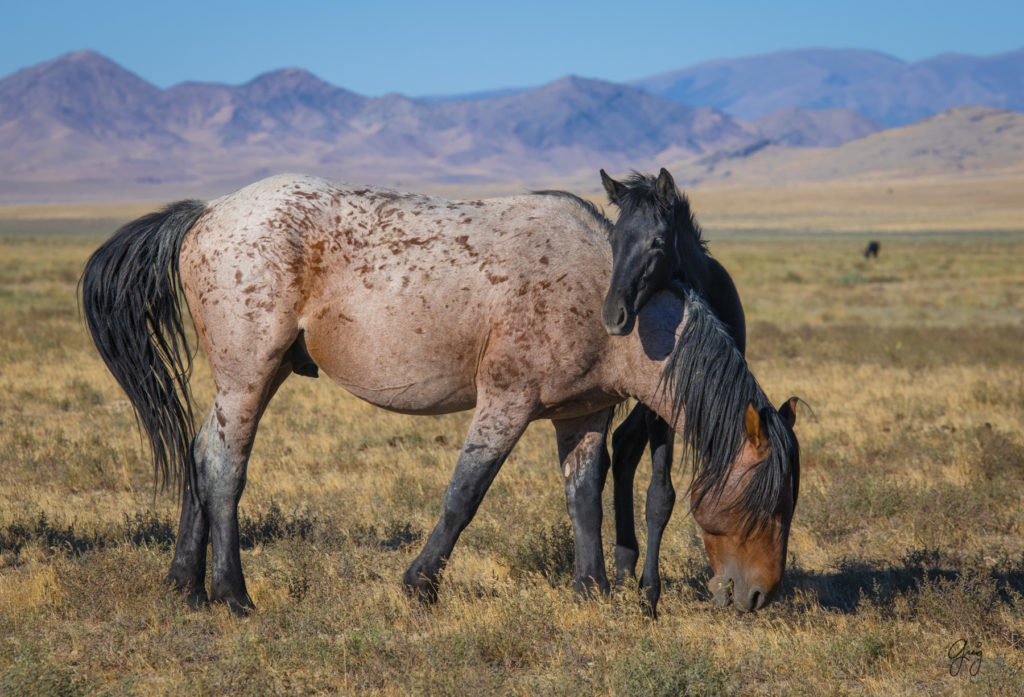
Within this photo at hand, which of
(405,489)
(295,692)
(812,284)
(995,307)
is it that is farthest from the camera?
(812,284)

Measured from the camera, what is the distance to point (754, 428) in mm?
4383

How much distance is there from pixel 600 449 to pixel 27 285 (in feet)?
84.5

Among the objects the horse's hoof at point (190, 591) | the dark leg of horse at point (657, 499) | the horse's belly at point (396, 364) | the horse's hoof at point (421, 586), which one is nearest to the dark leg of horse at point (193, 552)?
the horse's hoof at point (190, 591)

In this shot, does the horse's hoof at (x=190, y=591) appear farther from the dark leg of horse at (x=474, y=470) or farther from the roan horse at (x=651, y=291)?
the roan horse at (x=651, y=291)

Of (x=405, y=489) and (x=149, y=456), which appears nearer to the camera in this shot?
(x=405, y=489)

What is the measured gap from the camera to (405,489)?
291 inches

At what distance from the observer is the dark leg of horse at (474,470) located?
482cm

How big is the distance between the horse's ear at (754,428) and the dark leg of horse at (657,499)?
2.45 ft

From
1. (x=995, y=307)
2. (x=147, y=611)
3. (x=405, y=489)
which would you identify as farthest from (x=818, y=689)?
(x=995, y=307)

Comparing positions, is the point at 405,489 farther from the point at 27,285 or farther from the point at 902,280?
the point at 902,280

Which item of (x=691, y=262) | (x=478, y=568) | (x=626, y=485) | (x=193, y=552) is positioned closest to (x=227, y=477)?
(x=193, y=552)

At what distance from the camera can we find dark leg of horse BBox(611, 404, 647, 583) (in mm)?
5492

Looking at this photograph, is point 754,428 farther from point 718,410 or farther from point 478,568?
point 478,568

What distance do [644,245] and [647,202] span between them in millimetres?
329
